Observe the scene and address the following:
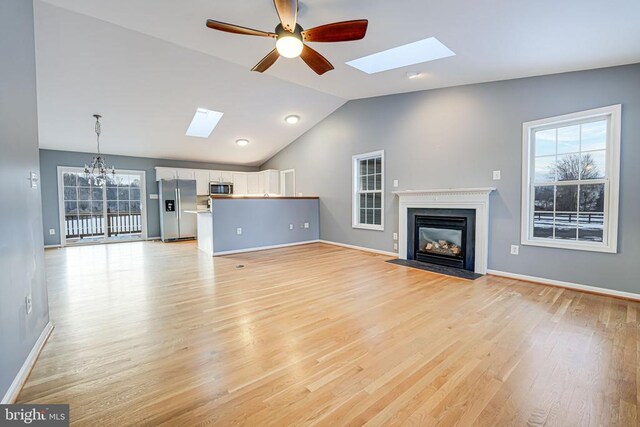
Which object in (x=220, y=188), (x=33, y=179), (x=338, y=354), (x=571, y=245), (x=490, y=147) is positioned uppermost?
(x=490, y=147)

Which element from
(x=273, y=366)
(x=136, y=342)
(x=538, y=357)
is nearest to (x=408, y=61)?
(x=538, y=357)

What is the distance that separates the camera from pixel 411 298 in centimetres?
313

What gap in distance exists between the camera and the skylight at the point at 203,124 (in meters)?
6.40

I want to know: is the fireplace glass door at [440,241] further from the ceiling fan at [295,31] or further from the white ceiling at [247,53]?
the ceiling fan at [295,31]

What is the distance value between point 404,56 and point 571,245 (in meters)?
3.16

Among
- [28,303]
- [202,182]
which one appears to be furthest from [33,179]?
[202,182]

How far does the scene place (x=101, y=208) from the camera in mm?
7289

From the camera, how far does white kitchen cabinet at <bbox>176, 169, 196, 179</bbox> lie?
781 cm

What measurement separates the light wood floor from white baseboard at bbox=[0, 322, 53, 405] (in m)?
0.05

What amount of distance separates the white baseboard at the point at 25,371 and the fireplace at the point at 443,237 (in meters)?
4.66

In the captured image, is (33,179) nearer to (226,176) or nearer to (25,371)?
(25,371)

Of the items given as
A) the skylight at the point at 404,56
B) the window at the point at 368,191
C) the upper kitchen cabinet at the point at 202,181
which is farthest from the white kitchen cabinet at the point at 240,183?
the skylight at the point at 404,56

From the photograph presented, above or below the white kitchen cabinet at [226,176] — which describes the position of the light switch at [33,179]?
below

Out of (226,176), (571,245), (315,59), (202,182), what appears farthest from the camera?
(226,176)
